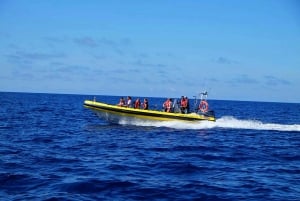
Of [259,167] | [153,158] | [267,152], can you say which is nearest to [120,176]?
[153,158]

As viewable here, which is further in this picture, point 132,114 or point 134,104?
point 134,104

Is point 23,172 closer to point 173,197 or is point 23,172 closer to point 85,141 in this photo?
point 173,197

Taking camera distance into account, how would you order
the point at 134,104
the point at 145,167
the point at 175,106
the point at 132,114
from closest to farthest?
the point at 145,167
the point at 132,114
the point at 175,106
the point at 134,104

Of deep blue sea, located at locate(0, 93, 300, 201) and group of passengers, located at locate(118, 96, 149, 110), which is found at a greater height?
group of passengers, located at locate(118, 96, 149, 110)

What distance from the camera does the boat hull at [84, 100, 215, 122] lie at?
25844 millimetres

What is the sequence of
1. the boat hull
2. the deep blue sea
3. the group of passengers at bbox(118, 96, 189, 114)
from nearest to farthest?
1. the deep blue sea
2. the boat hull
3. the group of passengers at bbox(118, 96, 189, 114)

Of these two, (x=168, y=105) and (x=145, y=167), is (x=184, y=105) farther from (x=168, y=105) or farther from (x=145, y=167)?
(x=145, y=167)

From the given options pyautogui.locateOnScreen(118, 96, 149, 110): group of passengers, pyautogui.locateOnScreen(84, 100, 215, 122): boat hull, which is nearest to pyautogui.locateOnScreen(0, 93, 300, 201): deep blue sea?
pyautogui.locateOnScreen(84, 100, 215, 122): boat hull

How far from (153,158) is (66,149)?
13.1 ft

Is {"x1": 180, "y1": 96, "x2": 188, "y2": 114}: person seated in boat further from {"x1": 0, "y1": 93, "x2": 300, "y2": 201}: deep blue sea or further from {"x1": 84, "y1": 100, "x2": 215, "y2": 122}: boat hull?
{"x1": 0, "y1": 93, "x2": 300, "y2": 201}: deep blue sea

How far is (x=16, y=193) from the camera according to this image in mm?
9859

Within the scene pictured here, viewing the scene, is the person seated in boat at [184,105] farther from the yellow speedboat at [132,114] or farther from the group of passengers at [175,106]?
the yellow speedboat at [132,114]

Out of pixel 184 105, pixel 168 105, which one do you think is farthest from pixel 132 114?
pixel 184 105

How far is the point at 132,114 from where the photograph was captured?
84.9ft
